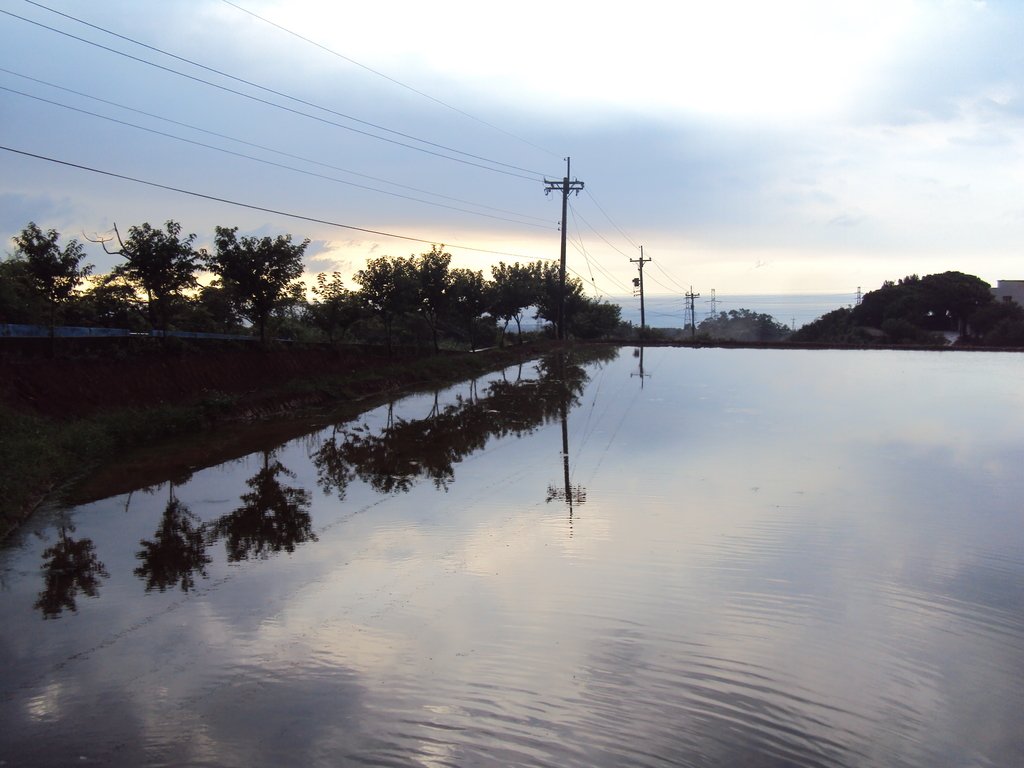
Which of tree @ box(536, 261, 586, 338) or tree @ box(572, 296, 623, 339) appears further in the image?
tree @ box(572, 296, 623, 339)

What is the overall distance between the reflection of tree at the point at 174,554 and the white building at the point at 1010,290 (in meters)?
78.8

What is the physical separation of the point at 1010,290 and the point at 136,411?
78380mm

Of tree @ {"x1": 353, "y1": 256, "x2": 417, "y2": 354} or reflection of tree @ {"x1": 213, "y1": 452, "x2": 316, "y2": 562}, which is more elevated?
tree @ {"x1": 353, "y1": 256, "x2": 417, "y2": 354}

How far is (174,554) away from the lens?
8695 mm

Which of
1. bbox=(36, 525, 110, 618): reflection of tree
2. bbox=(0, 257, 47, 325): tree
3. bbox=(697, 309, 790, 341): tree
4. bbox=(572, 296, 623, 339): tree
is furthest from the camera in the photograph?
bbox=(697, 309, 790, 341): tree

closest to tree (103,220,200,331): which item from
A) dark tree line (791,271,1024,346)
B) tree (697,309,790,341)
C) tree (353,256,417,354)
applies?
tree (353,256,417,354)

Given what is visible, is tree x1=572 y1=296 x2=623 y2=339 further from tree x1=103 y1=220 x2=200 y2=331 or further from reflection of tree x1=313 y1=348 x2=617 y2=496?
tree x1=103 y1=220 x2=200 y2=331

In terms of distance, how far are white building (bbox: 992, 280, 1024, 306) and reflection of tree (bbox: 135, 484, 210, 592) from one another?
78.8 meters

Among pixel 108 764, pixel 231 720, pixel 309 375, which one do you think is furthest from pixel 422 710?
pixel 309 375

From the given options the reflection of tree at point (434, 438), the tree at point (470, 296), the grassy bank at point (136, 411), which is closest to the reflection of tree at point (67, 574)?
the grassy bank at point (136, 411)

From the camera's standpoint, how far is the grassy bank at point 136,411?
11.5 metres

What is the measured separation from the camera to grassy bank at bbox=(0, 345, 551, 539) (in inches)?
455

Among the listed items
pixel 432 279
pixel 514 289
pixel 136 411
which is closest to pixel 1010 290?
pixel 514 289

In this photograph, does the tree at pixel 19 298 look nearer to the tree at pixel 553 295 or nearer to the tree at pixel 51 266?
the tree at pixel 51 266
